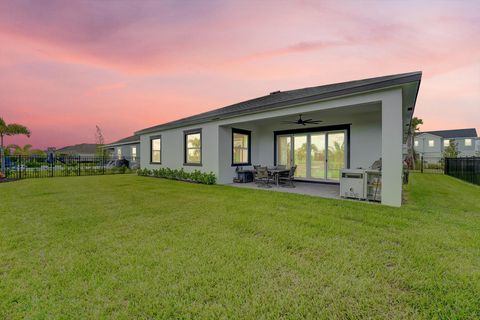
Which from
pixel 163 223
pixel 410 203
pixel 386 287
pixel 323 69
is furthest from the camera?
pixel 323 69

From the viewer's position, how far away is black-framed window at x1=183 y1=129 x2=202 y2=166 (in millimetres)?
10672

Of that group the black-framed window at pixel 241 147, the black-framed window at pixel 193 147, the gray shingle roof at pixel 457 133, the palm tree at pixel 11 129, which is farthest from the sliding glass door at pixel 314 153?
the gray shingle roof at pixel 457 133

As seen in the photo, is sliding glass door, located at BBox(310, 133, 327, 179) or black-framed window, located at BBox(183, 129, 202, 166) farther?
black-framed window, located at BBox(183, 129, 202, 166)

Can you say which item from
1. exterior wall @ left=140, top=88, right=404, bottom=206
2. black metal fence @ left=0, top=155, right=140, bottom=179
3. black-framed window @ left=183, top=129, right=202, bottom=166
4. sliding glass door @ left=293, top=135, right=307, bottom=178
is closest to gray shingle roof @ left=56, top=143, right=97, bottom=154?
black metal fence @ left=0, top=155, right=140, bottom=179

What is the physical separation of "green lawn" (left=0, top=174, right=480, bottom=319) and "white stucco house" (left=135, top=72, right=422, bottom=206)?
2.53 meters

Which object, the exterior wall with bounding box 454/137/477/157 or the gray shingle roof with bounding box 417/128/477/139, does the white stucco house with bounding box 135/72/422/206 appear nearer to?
the gray shingle roof with bounding box 417/128/477/139

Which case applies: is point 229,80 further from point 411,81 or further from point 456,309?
point 456,309

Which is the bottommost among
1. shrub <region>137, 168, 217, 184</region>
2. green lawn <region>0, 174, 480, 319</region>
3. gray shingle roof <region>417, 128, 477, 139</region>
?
green lawn <region>0, 174, 480, 319</region>

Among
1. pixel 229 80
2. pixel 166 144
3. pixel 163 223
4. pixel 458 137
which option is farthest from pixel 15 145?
pixel 458 137

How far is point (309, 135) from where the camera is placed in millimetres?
10047

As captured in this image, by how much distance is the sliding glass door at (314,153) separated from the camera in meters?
9.30

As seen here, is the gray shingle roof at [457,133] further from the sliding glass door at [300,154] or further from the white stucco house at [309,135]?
the sliding glass door at [300,154]

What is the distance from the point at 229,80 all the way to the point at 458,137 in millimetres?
43747

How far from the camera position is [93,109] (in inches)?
615
